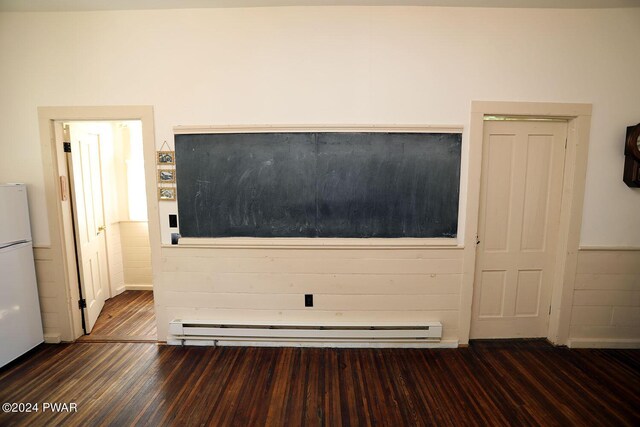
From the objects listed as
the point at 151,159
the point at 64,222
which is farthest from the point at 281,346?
the point at 64,222

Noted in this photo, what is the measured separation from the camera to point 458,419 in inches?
75.6

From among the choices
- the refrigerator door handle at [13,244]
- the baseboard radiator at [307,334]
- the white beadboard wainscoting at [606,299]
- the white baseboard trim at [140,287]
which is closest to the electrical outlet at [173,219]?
the baseboard radiator at [307,334]

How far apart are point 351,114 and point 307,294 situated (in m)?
1.74

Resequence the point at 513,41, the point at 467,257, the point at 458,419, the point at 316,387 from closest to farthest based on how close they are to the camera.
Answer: the point at 458,419
the point at 316,387
the point at 513,41
the point at 467,257

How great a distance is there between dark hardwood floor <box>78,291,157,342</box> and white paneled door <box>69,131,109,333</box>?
107 mm

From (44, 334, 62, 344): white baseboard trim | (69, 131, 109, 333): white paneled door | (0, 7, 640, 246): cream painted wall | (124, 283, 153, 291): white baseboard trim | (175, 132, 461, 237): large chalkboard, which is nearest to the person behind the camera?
(0, 7, 640, 246): cream painted wall

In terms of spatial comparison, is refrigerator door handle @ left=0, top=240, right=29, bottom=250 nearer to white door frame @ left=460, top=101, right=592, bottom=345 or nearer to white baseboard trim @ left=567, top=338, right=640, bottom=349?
white door frame @ left=460, top=101, right=592, bottom=345

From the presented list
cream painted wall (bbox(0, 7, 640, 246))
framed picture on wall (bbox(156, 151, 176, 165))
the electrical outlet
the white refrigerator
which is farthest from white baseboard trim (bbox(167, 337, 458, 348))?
cream painted wall (bbox(0, 7, 640, 246))

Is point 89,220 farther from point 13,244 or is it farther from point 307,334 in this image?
point 307,334

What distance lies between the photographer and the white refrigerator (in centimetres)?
241

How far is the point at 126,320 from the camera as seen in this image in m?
3.25

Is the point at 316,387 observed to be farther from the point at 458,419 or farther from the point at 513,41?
the point at 513,41

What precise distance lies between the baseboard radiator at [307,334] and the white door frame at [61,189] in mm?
772

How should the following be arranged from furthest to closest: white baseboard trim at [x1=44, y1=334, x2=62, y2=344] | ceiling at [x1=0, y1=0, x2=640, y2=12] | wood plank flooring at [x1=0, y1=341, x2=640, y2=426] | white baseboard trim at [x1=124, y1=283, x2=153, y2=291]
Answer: white baseboard trim at [x1=124, y1=283, x2=153, y2=291] → white baseboard trim at [x1=44, y1=334, x2=62, y2=344] → ceiling at [x1=0, y1=0, x2=640, y2=12] → wood plank flooring at [x1=0, y1=341, x2=640, y2=426]
